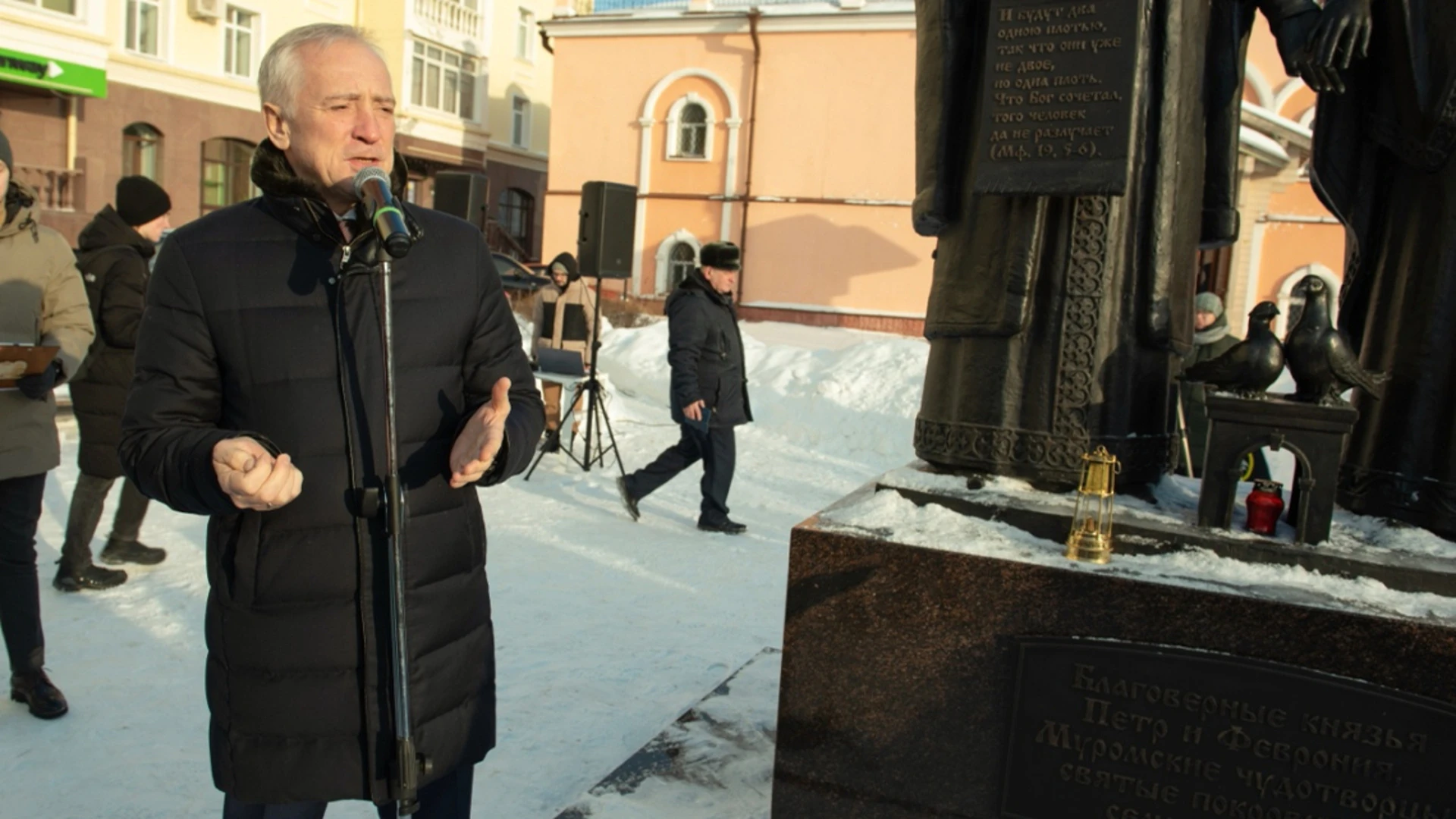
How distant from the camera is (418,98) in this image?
3083 cm

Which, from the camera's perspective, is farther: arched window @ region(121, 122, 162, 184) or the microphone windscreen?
arched window @ region(121, 122, 162, 184)

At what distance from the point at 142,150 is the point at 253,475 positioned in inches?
1030

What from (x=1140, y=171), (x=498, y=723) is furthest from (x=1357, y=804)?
(x=498, y=723)

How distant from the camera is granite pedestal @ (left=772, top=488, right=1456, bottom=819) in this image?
2207 mm

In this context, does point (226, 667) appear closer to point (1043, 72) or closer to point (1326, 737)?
point (1326, 737)

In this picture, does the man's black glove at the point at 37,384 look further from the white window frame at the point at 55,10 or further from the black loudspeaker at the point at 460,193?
the white window frame at the point at 55,10

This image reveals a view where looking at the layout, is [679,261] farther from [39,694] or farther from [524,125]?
[39,694]

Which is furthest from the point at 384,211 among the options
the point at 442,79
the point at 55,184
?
the point at 442,79

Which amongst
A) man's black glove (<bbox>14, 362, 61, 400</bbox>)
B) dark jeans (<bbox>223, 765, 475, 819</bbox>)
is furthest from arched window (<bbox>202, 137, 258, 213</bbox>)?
dark jeans (<bbox>223, 765, 475, 819</bbox>)

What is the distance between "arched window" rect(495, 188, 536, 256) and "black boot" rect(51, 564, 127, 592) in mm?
30378

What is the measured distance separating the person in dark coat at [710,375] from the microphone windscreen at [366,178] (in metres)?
5.17

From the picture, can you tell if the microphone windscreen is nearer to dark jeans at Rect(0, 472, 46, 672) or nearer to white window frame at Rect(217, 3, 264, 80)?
dark jeans at Rect(0, 472, 46, 672)

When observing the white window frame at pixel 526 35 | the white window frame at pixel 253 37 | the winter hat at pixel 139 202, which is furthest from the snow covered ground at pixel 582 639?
the white window frame at pixel 526 35

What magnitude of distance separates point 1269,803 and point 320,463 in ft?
6.67
